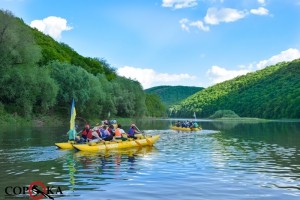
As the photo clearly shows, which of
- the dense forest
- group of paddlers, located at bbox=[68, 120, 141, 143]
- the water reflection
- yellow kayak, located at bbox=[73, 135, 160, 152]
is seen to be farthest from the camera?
the dense forest

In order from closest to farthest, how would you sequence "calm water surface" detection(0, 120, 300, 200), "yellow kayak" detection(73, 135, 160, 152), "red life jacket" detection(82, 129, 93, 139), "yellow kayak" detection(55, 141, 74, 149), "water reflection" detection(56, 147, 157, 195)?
"calm water surface" detection(0, 120, 300, 200) → "water reflection" detection(56, 147, 157, 195) → "yellow kayak" detection(73, 135, 160, 152) → "yellow kayak" detection(55, 141, 74, 149) → "red life jacket" detection(82, 129, 93, 139)

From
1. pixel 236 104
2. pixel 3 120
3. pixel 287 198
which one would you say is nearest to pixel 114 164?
pixel 287 198

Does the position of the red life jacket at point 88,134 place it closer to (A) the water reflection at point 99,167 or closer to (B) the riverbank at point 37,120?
(A) the water reflection at point 99,167

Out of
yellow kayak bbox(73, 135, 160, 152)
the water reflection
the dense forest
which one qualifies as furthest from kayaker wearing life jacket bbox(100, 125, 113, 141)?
the dense forest

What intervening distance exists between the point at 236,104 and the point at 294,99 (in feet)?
164

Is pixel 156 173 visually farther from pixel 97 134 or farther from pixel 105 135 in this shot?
pixel 105 135

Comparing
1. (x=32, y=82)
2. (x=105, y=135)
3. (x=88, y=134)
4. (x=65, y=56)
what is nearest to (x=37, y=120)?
(x=32, y=82)

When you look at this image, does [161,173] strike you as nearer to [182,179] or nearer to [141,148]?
[182,179]

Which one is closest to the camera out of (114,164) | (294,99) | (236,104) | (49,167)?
(49,167)

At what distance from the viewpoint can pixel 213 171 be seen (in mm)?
18422

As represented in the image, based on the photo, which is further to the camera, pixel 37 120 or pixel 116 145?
pixel 37 120

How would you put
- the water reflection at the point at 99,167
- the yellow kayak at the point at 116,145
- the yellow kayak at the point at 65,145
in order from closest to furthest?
the water reflection at the point at 99,167, the yellow kayak at the point at 116,145, the yellow kayak at the point at 65,145

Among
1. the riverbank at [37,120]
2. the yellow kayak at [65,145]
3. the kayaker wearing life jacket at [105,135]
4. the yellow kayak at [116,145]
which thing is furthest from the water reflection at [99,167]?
the riverbank at [37,120]

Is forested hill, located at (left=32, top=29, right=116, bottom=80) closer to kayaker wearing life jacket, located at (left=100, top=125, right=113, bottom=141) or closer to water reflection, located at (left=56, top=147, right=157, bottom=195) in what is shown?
kayaker wearing life jacket, located at (left=100, top=125, right=113, bottom=141)
